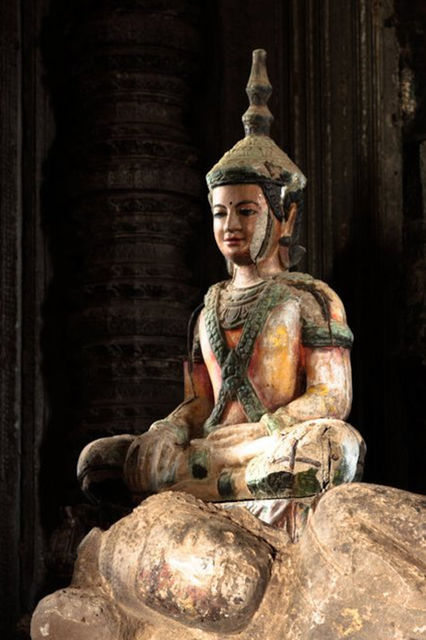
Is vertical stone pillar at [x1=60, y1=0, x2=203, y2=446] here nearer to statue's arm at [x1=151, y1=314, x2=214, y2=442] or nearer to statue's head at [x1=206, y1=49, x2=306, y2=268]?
statue's arm at [x1=151, y1=314, x2=214, y2=442]

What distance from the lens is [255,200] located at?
4539mm

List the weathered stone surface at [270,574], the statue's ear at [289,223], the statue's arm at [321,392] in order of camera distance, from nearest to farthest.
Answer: the weathered stone surface at [270,574] → the statue's arm at [321,392] → the statue's ear at [289,223]

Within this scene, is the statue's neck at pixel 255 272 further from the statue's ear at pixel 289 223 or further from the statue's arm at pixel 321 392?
the statue's arm at pixel 321 392

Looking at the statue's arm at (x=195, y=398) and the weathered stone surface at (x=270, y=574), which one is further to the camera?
the statue's arm at (x=195, y=398)

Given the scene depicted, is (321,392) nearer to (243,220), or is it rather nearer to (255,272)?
(255,272)

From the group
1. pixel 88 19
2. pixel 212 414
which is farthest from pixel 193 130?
pixel 212 414

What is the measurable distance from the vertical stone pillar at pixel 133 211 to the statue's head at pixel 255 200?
123 cm

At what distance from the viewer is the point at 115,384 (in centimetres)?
582

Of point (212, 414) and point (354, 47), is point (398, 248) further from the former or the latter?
point (212, 414)

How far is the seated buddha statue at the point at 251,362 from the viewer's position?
14.0 ft

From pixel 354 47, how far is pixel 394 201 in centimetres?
58

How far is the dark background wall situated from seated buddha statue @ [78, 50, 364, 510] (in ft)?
2.81

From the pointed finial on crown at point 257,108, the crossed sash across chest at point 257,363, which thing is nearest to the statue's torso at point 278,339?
the crossed sash across chest at point 257,363

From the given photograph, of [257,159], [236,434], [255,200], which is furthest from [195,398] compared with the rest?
[257,159]
